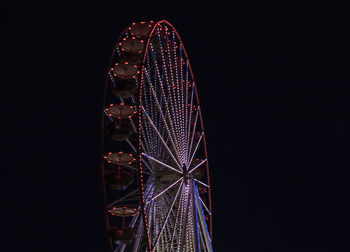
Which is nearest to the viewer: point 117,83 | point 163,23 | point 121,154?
point 121,154

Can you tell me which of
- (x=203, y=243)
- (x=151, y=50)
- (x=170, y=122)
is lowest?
(x=203, y=243)

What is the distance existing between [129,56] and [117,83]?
49.4 inches

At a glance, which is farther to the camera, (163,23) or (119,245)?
(163,23)

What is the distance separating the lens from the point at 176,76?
19.3 metres

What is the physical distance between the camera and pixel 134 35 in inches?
688

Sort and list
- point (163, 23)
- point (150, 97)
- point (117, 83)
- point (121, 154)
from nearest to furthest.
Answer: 1. point (121, 154)
2. point (117, 83)
3. point (150, 97)
4. point (163, 23)

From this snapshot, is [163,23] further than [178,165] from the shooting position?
Yes

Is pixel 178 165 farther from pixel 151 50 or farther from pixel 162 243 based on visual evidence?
pixel 151 50

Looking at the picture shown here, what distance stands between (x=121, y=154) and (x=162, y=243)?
3.70 metres

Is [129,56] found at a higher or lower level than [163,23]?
lower

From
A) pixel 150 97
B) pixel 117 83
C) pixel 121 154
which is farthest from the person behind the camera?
pixel 150 97

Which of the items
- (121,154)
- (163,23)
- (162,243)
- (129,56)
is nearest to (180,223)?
(162,243)

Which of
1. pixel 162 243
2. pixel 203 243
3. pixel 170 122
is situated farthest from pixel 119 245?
pixel 170 122

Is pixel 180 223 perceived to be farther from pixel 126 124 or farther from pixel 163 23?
pixel 163 23
